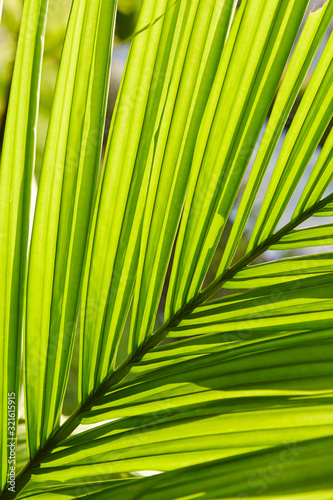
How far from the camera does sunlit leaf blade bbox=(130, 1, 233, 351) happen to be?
0.44 m

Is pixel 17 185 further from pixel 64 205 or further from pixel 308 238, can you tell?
pixel 308 238

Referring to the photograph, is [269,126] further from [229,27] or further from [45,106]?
[45,106]

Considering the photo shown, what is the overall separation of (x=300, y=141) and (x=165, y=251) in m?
0.24

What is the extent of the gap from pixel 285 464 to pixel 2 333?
1.04ft

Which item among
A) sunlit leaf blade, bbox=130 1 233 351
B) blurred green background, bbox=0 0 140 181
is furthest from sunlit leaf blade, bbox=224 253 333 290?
blurred green background, bbox=0 0 140 181

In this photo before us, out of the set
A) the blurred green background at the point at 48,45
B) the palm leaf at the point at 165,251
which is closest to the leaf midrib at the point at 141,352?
the palm leaf at the point at 165,251

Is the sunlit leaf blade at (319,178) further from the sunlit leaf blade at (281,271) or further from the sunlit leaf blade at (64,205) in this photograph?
the sunlit leaf blade at (64,205)

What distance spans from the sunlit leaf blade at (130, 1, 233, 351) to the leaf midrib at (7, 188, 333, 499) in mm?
19

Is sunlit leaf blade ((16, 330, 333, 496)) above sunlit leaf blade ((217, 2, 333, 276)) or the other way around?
the other way around

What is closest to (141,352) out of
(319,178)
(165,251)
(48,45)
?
Answer: (165,251)

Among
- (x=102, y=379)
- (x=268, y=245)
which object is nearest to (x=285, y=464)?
(x=102, y=379)

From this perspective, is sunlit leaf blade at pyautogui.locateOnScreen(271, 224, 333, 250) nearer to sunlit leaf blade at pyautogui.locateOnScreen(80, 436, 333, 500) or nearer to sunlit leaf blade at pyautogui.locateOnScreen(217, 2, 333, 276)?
sunlit leaf blade at pyautogui.locateOnScreen(217, 2, 333, 276)

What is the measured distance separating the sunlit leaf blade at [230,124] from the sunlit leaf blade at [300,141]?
0.24ft

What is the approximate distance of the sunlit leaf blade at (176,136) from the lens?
0.44 metres
